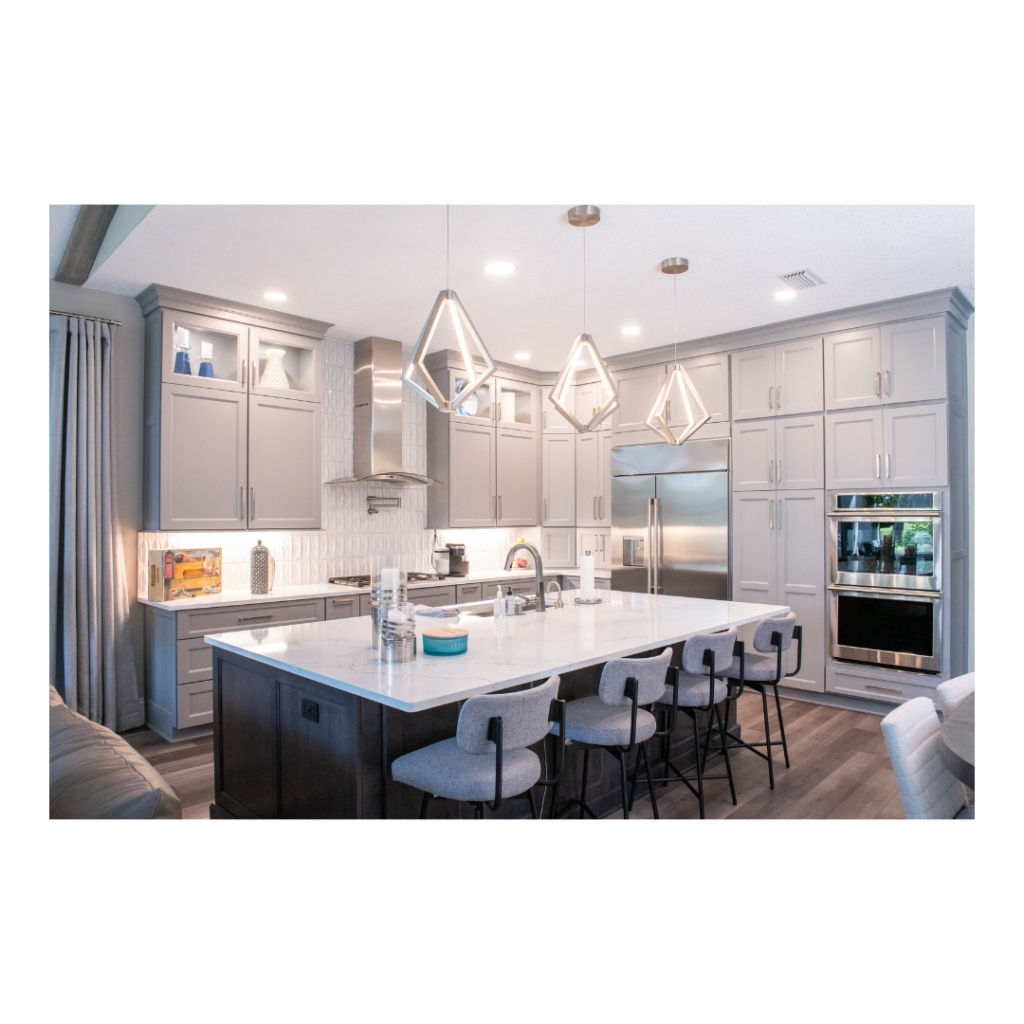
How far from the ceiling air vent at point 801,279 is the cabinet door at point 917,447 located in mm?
1020

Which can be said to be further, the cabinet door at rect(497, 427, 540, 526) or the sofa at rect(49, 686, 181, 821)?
the cabinet door at rect(497, 427, 540, 526)

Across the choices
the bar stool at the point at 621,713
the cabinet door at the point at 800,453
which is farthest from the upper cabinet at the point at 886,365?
the bar stool at the point at 621,713

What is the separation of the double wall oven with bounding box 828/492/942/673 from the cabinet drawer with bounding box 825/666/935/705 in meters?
0.10

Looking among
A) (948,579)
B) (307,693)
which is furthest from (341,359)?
(948,579)

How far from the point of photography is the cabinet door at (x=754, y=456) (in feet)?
16.0

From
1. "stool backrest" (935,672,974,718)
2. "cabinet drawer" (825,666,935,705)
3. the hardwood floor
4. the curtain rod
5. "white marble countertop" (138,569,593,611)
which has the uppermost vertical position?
the curtain rod

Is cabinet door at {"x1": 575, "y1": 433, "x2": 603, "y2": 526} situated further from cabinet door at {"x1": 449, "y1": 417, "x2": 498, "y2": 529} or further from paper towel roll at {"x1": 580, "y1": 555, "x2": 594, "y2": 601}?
paper towel roll at {"x1": 580, "y1": 555, "x2": 594, "y2": 601}

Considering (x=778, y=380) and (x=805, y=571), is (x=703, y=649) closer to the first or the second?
(x=805, y=571)

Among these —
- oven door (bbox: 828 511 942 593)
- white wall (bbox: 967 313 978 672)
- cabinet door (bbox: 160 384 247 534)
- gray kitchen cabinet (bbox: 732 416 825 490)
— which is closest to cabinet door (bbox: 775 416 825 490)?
gray kitchen cabinet (bbox: 732 416 825 490)

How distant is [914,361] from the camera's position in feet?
14.0

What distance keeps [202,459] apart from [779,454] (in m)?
3.88

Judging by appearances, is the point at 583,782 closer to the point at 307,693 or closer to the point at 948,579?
the point at 307,693

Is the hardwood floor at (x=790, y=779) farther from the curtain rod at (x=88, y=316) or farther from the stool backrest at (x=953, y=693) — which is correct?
the curtain rod at (x=88, y=316)

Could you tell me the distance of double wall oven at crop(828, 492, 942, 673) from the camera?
4176 millimetres
